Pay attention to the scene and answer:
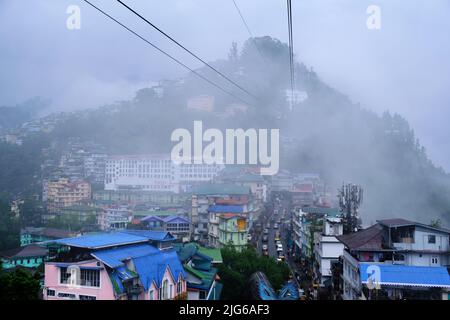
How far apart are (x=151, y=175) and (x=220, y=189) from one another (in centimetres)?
118

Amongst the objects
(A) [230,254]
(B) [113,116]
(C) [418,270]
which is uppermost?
(B) [113,116]

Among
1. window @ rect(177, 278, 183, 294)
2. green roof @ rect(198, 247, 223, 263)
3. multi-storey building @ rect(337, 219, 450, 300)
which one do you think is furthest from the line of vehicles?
window @ rect(177, 278, 183, 294)

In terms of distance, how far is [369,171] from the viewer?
19.9 ft

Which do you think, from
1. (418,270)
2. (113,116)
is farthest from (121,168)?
(418,270)

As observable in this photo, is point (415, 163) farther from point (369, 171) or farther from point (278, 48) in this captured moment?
point (278, 48)

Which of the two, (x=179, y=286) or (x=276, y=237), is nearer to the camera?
(x=179, y=286)

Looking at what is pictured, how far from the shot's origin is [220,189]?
249 inches

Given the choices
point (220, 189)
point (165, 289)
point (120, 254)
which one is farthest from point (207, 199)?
point (120, 254)

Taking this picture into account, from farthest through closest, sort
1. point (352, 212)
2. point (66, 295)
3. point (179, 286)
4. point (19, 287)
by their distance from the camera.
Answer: point (352, 212)
point (179, 286)
point (19, 287)
point (66, 295)

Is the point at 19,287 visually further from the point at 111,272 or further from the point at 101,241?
the point at 111,272

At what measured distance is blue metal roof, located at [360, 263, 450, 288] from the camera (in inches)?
117

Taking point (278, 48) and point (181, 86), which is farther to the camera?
point (181, 86)

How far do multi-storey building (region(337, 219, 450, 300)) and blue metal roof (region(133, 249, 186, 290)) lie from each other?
1636mm

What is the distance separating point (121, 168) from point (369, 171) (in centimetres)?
390
